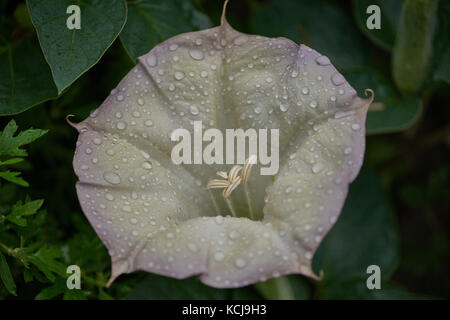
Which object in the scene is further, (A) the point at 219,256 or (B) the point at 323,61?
(B) the point at 323,61

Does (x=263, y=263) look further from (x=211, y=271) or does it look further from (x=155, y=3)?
(x=155, y=3)

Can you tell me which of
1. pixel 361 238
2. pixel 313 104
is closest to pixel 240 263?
pixel 313 104

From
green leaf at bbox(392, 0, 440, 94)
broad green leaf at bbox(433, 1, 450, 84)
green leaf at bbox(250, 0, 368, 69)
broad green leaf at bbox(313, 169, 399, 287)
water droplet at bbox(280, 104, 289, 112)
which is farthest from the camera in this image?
green leaf at bbox(250, 0, 368, 69)

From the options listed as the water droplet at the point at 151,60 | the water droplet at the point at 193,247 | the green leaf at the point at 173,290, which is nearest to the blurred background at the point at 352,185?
the green leaf at the point at 173,290

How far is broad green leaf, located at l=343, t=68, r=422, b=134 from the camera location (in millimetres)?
1544

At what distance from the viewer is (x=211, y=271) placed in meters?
1.04

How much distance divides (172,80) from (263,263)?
51 centimetres

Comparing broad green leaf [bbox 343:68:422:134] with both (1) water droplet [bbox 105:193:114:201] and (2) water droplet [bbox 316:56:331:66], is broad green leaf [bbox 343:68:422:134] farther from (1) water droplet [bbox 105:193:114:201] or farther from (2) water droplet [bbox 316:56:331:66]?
(1) water droplet [bbox 105:193:114:201]

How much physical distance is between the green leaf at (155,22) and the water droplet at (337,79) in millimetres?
478

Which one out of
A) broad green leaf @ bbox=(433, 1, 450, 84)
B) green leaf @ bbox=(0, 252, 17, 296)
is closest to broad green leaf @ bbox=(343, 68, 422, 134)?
broad green leaf @ bbox=(433, 1, 450, 84)

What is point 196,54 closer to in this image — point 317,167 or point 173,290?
point 317,167

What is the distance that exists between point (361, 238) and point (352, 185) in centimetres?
18

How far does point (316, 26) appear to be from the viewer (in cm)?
197

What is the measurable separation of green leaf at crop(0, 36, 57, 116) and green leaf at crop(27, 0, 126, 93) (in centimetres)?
17
